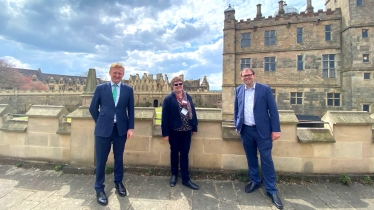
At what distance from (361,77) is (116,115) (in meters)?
22.3

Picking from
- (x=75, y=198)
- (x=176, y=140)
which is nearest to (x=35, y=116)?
(x=75, y=198)

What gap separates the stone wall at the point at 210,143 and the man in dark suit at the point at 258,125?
45 centimetres

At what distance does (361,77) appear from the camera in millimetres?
16734

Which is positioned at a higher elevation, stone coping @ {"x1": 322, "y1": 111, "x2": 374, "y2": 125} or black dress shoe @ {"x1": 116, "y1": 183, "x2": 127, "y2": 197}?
stone coping @ {"x1": 322, "y1": 111, "x2": 374, "y2": 125}

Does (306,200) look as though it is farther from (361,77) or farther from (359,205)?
(361,77)

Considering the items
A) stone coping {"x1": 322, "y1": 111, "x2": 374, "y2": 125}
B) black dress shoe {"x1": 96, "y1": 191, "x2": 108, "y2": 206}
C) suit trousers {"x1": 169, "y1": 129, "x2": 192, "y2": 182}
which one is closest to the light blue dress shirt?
suit trousers {"x1": 169, "y1": 129, "x2": 192, "y2": 182}

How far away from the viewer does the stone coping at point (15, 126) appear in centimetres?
385

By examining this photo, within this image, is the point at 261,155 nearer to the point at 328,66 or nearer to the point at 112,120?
the point at 112,120

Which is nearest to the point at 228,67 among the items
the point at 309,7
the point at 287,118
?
the point at 309,7

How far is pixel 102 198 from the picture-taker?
8.46 feet

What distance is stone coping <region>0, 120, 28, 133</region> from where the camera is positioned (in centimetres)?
385

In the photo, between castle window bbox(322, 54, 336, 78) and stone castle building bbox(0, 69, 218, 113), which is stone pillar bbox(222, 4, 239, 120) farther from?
stone castle building bbox(0, 69, 218, 113)

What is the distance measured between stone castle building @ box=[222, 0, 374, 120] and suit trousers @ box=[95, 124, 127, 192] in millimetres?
18867

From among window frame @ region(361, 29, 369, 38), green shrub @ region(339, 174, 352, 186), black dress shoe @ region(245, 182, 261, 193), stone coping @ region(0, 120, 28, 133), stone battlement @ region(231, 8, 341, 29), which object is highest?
stone battlement @ region(231, 8, 341, 29)
